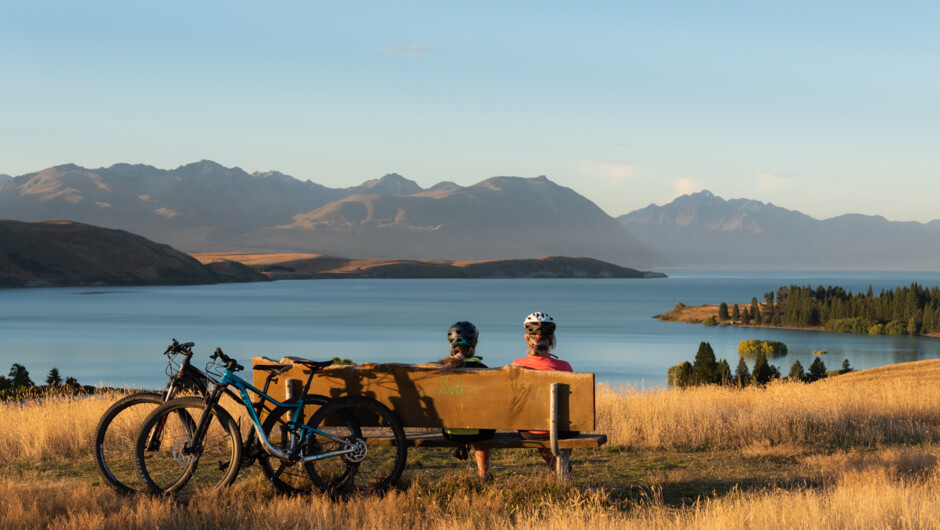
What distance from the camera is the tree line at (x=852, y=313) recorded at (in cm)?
12038

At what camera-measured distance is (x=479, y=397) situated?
7293 millimetres

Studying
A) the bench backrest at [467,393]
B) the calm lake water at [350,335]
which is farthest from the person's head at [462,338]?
the calm lake water at [350,335]

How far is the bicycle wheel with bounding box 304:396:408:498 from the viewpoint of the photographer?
7.14 m

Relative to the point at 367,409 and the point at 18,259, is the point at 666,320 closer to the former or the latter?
the point at 367,409

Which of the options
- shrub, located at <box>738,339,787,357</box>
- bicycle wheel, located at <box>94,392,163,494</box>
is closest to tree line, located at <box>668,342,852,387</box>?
bicycle wheel, located at <box>94,392,163,494</box>

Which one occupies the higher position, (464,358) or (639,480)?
(464,358)

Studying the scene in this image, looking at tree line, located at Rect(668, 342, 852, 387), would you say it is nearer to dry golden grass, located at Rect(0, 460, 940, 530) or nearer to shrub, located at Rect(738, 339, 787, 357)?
dry golden grass, located at Rect(0, 460, 940, 530)

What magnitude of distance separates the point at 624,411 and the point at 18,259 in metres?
213

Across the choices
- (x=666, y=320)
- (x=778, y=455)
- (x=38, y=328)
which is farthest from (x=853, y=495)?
(x=666, y=320)

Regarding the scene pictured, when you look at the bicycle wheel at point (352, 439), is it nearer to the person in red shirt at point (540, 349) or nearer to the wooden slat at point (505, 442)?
the wooden slat at point (505, 442)

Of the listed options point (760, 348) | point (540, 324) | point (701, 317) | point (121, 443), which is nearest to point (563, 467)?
point (540, 324)

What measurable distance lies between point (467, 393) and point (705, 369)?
124ft

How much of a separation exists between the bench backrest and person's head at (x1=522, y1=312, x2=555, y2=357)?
40cm

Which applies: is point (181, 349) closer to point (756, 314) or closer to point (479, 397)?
point (479, 397)
